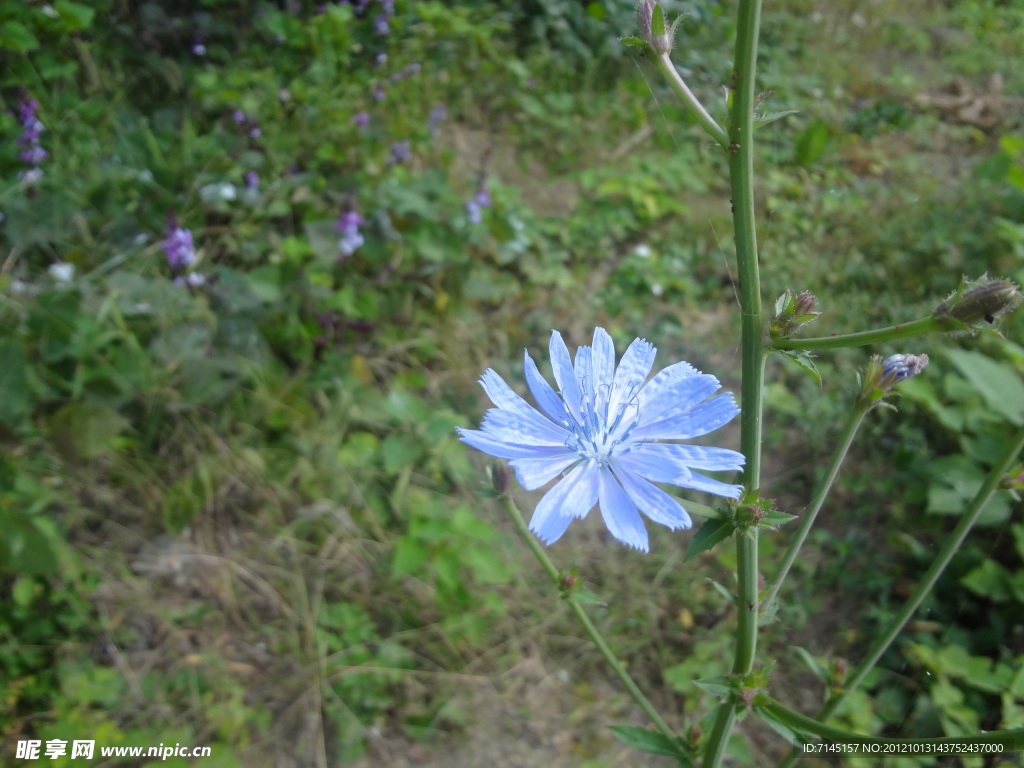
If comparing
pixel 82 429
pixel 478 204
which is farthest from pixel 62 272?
pixel 478 204

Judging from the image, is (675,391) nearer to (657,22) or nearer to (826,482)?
(826,482)

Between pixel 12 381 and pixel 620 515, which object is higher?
pixel 12 381

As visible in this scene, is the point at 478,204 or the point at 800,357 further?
the point at 478,204

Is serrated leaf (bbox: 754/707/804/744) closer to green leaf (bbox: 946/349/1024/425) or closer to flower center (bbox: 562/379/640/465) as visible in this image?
flower center (bbox: 562/379/640/465)

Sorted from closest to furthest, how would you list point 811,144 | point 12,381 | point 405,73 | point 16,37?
point 12,381, point 811,144, point 16,37, point 405,73

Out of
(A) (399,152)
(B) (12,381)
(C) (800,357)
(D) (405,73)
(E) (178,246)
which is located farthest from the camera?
(D) (405,73)

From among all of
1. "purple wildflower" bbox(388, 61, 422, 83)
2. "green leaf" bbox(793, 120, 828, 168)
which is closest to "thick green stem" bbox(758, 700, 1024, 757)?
"green leaf" bbox(793, 120, 828, 168)

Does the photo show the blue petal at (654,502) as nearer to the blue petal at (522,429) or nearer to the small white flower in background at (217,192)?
the blue petal at (522,429)

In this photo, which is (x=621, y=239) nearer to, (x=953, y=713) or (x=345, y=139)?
(x=345, y=139)
